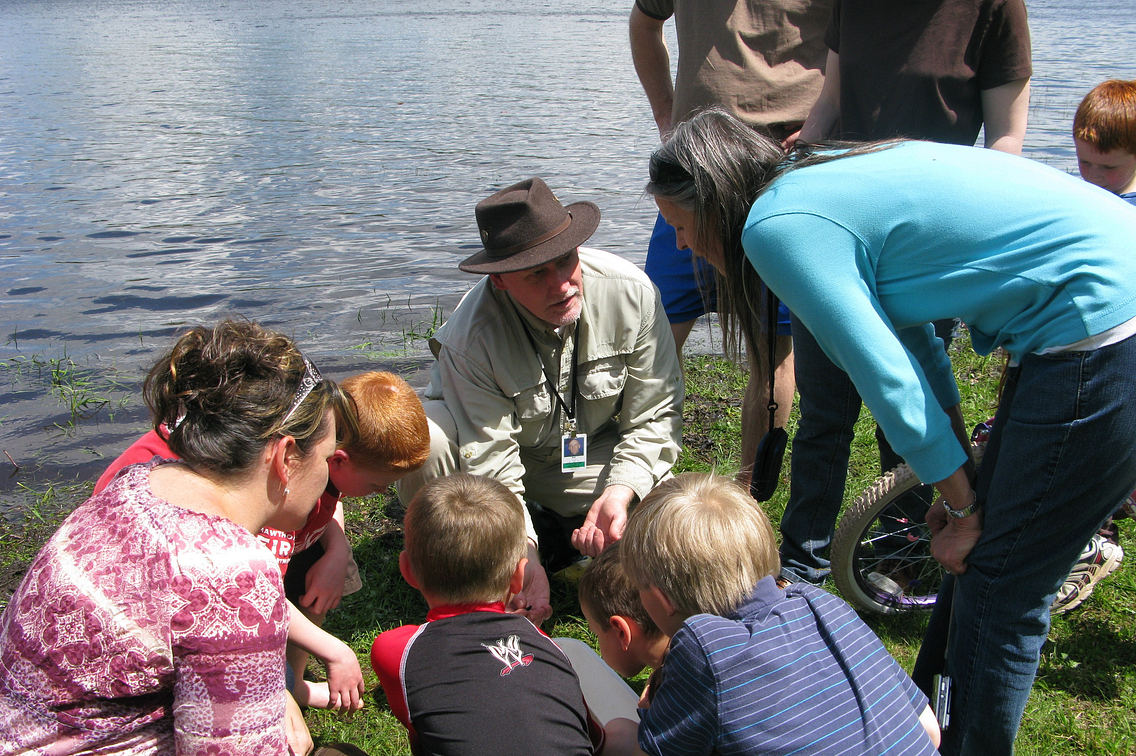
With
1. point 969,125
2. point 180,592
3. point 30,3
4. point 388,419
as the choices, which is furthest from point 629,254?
point 30,3

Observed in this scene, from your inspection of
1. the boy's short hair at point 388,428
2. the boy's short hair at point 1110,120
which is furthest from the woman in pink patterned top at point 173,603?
the boy's short hair at point 1110,120

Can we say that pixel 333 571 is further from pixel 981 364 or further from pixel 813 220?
pixel 981 364

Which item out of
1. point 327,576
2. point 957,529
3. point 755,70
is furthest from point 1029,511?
point 755,70

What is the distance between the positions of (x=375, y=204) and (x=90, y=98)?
804cm

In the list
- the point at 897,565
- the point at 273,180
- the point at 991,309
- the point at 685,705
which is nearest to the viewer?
the point at 685,705

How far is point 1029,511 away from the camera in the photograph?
6.49 feet

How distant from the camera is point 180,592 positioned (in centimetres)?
153

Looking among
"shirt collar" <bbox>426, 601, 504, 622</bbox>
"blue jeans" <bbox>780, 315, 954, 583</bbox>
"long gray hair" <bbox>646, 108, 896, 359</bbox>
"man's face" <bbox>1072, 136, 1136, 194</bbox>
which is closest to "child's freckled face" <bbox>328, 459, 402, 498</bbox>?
"shirt collar" <bbox>426, 601, 504, 622</bbox>

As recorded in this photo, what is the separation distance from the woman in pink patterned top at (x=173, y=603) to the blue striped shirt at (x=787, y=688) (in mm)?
803

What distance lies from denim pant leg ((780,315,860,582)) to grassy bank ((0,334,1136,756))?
400 mm

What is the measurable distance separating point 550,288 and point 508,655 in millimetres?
1375

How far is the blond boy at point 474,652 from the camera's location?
1.96 metres

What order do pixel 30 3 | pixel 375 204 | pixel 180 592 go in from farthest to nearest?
pixel 30 3 → pixel 375 204 → pixel 180 592

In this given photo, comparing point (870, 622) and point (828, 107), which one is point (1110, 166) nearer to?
point (828, 107)
